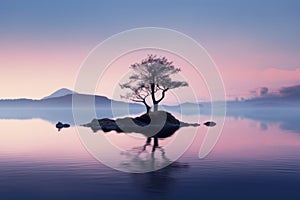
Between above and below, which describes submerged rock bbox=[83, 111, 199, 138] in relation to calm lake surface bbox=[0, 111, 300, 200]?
above

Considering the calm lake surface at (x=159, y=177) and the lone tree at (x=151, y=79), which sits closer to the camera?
the calm lake surface at (x=159, y=177)

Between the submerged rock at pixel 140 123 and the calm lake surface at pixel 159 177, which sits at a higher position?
the submerged rock at pixel 140 123

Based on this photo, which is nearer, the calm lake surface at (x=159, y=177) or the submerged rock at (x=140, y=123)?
the calm lake surface at (x=159, y=177)

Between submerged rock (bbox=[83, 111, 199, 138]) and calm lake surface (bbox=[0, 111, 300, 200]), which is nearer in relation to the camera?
calm lake surface (bbox=[0, 111, 300, 200])

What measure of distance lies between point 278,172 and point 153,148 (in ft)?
63.9

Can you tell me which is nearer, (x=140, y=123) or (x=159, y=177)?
(x=159, y=177)

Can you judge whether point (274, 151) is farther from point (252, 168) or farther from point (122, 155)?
point (122, 155)

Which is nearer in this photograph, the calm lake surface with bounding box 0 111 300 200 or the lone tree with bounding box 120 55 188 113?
the calm lake surface with bounding box 0 111 300 200

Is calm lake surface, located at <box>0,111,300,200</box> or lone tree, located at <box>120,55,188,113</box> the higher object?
lone tree, located at <box>120,55,188,113</box>

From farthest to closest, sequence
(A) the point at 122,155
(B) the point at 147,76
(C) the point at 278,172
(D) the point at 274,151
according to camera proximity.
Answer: (B) the point at 147,76 < (D) the point at 274,151 < (A) the point at 122,155 < (C) the point at 278,172

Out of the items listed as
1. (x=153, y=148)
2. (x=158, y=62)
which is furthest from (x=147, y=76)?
(x=153, y=148)

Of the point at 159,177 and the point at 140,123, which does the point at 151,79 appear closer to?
the point at 140,123

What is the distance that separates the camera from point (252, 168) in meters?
32.3

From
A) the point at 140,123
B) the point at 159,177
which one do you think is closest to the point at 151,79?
the point at 140,123
